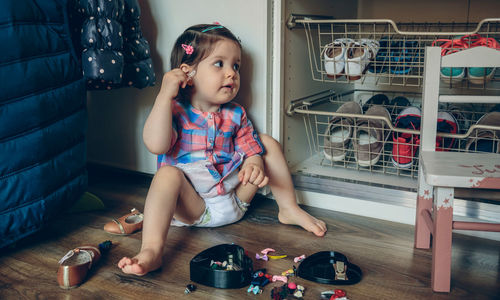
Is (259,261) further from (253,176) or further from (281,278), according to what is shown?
(253,176)

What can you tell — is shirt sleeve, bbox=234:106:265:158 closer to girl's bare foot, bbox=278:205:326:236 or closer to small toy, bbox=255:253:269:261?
girl's bare foot, bbox=278:205:326:236

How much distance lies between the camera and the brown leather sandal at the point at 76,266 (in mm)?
1097

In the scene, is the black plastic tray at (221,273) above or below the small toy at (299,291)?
above

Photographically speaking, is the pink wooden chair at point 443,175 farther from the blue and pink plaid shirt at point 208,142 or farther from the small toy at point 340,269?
the blue and pink plaid shirt at point 208,142

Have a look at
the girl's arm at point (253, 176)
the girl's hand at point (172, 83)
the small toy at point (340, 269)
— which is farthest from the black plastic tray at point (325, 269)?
the girl's hand at point (172, 83)

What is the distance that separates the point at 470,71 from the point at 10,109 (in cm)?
132

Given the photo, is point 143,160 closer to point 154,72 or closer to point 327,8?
point 154,72

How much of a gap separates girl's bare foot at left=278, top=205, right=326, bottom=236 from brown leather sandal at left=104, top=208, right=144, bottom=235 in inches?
17.7

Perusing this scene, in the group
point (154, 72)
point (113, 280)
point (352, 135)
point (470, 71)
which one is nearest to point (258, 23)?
point (154, 72)

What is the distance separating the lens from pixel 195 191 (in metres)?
1.40

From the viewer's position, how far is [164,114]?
4.18ft

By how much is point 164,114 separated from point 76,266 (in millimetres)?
450

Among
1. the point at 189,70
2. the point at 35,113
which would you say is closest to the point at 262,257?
the point at 189,70

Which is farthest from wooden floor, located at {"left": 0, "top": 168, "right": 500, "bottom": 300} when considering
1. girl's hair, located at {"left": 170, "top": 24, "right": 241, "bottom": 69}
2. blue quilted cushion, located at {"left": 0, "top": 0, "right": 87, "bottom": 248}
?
girl's hair, located at {"left": 170, "top": 24, "right": 241, "bottom": 69}
